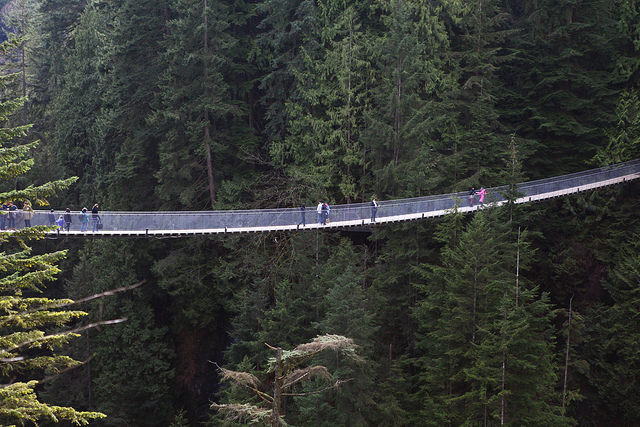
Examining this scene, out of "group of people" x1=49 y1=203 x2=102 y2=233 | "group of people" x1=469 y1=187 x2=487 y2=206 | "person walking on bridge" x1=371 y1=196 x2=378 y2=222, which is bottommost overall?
"group of people" x1=49 y1=203 x2=102 y2=233

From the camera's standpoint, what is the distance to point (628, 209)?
22531 mm

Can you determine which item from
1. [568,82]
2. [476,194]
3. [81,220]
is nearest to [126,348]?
[81,220]

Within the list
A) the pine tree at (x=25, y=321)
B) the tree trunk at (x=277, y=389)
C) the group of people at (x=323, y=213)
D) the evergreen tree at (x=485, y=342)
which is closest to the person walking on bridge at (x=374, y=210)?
the group of people at (x=323, y=213)

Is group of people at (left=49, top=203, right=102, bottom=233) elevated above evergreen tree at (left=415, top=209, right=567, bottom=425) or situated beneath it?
elevated above

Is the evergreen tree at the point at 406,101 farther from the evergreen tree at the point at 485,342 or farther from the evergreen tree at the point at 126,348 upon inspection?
the evergreen tree at the point at 126,348

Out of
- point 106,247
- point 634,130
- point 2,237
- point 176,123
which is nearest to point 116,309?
point 106,247

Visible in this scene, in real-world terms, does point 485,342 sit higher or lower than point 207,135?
lower

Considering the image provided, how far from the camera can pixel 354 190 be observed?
25094mm

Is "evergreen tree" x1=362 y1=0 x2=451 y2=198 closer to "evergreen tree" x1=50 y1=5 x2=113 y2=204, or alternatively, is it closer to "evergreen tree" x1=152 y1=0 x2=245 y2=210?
"evergreen tree" x1=152 y1=0 x2=245 y2=210

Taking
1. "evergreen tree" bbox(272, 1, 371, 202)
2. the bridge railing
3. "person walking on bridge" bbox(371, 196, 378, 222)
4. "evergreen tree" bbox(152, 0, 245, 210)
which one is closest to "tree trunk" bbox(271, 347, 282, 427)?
the bridge railing

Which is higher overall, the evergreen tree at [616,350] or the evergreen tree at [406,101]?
the evergreen tree at [406,101]

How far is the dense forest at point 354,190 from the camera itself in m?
19.1

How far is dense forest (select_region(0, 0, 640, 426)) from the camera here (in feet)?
62.8

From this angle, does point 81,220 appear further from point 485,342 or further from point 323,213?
point 485,342
